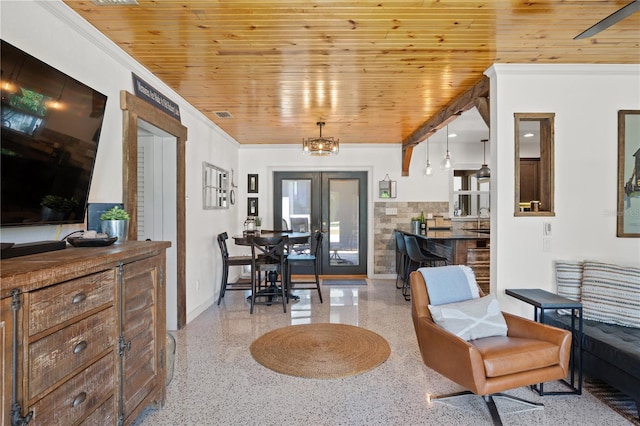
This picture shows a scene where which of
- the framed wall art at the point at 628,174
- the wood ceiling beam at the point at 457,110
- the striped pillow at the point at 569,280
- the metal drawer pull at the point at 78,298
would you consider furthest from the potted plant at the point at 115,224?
the framed wall art at the point at 628,174

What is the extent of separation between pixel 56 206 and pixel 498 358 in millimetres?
2555

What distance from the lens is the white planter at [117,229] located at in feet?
7.14

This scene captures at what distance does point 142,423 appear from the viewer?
2229mm

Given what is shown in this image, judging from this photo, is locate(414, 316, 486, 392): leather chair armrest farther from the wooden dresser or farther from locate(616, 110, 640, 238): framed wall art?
locate(616, 110, 640, 238): framed wall art

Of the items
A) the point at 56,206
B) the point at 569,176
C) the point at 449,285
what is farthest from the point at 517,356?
the point at 56,206

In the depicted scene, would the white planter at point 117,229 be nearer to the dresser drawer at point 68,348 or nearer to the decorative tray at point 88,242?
the decorative tray at point 88,242

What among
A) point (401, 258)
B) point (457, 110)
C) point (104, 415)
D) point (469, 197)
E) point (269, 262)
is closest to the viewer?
point (104, 415)

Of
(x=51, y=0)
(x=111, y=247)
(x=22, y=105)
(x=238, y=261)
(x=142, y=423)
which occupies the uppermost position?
(x=51, y=0)

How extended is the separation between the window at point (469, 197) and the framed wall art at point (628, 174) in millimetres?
3706

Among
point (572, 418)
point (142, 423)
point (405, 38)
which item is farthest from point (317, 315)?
point (405, 38)

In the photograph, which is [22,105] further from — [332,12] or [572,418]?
[572,418]

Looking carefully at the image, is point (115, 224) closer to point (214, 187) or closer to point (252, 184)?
point (214, 187)

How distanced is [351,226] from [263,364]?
13.3ft

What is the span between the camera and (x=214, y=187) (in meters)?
5.08
